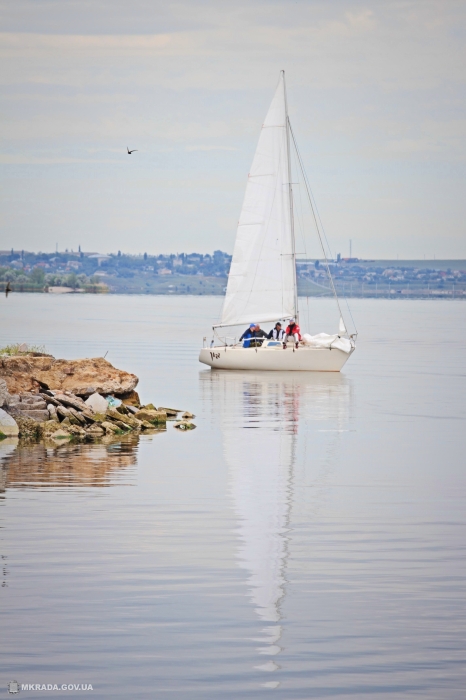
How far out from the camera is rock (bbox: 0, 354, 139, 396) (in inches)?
1218

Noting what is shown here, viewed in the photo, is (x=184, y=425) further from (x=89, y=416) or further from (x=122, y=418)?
(x=89, y=416)

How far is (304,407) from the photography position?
38.8 m

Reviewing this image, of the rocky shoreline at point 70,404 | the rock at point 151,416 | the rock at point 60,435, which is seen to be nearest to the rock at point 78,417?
the rocky shoreline at point 70,404

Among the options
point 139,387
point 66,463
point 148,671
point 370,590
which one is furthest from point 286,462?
point 139,387

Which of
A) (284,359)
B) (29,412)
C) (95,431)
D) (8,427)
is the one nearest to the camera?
(8,427)

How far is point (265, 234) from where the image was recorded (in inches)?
2317

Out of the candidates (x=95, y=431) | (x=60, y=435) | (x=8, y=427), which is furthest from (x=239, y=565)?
(x=95, y=431)

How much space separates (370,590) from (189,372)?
4041 centimetres

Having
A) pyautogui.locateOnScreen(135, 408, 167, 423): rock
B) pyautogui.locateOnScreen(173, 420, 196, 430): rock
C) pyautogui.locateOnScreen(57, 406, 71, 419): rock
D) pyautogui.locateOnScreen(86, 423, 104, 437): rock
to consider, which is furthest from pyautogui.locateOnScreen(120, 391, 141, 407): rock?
pyautogui.locateOnScreen(86, 423, 104, 437): rock

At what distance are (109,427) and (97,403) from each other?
1.14 meters

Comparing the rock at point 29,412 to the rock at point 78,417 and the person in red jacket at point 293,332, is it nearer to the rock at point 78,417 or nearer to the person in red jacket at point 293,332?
the rock at point 78,417

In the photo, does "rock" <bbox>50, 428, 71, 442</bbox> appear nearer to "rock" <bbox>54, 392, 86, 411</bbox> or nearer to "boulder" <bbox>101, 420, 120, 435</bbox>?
"boulder" <bbox>101, 420, 120, 435</bbox>

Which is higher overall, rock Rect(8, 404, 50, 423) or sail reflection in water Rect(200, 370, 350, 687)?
rock Rect(8, 404, 50, 423)

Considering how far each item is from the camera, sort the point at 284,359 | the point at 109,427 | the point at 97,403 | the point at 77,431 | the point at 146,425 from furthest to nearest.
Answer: the point at 284,359, the point at 146,425, the point at 97,403, the point at 109,427, the point at 77,431
